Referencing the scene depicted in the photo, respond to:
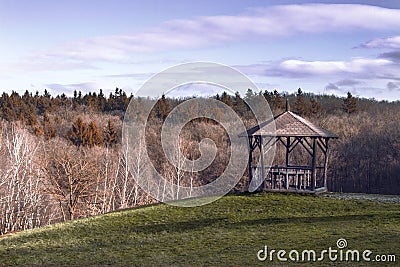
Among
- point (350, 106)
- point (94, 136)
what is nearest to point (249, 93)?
point (94, 136)

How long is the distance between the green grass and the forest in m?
8.94

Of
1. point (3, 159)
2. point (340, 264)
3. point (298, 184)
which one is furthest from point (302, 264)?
point (3, 159)

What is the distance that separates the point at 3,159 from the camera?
32.7m

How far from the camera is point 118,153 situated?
40000 mm

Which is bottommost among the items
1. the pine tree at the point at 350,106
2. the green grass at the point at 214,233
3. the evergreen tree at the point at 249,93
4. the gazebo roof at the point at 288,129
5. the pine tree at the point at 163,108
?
the green grass at the point at 214,233

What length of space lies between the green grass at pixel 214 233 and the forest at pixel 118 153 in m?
8.94

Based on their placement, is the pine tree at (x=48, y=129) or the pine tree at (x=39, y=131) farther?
the pine tree at (x=48, y=129)

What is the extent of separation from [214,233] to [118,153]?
2784cm

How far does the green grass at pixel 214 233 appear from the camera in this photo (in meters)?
10.7

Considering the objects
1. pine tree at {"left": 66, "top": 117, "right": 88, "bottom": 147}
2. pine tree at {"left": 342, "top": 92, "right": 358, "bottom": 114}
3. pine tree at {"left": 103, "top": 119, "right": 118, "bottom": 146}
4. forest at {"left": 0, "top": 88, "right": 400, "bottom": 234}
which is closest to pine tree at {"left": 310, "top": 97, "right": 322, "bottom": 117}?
forest at {"left": 0, "top": 88, "right": 400, "bottom": 234}

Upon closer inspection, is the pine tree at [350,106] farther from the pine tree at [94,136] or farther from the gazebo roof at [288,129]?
the gazebo roof at [288,129]

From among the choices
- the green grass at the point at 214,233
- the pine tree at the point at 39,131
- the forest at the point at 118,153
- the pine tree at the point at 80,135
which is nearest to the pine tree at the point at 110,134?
the forest at the point at 118,153

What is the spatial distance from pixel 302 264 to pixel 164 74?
781cm

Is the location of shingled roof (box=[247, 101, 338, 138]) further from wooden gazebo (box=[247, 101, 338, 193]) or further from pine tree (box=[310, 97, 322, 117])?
pine tree (box=[310, 97, 322, 117])
